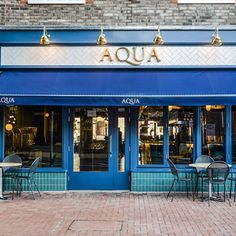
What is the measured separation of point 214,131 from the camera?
39.4 feet

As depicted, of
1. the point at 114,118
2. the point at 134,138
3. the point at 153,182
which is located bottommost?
the point at 153,182

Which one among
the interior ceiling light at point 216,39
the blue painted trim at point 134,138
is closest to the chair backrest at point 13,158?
the blue painted trim at point 134,138

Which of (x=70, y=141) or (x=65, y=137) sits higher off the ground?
(x=65, y=137)

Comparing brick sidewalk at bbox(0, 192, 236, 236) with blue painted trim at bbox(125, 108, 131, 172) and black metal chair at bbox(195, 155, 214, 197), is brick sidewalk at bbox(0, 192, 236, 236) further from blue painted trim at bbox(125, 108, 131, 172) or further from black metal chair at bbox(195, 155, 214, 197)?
blue painted trim at bbox(125, 108, 131, 172)

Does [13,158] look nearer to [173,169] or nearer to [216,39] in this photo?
[173,169]

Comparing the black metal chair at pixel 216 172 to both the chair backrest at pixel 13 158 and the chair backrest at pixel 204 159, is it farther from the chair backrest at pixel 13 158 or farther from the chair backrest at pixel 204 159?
the chair backrest at pixel 13 158

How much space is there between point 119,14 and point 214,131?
390cm

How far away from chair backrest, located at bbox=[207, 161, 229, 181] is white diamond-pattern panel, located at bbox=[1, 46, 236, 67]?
2.81m

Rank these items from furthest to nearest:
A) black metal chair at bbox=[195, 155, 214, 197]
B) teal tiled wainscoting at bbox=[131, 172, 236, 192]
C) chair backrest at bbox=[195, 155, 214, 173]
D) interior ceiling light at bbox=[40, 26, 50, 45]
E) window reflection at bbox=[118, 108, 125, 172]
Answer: window reflection at bbox=[118, 108, 125, 172], teal tiled wainscoting at bbox=[131, 172, 236, 192], chair backrest at bbox=[195, 155, 214, 173], black metal chair at bbox=[195, 155, 214, 197], interior ceiling light at bbox=[40, 26, 50, 45]

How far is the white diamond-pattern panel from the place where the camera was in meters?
11.9

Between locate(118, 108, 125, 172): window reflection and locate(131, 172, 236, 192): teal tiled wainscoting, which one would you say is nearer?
locate(131, 172, 236, 192): teal tiled wainscoting

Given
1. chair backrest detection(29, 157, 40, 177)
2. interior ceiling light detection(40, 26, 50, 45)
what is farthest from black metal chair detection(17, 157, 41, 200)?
interior ceiling light detection(40, 26, 50, 45)

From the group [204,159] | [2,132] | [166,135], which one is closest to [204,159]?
[204,159]

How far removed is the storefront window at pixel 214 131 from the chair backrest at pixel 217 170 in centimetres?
108
